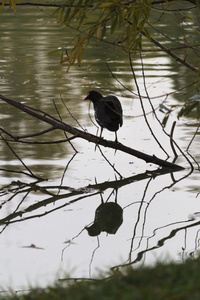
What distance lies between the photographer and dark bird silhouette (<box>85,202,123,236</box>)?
534cm

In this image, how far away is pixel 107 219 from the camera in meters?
5.62

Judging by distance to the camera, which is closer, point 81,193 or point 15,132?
point 81,193

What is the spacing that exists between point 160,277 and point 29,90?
7.25 metres

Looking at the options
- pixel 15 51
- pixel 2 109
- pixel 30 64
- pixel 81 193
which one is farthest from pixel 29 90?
pixel 81 193

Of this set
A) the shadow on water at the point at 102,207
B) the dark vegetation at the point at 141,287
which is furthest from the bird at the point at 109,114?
the dark vegetation at the point at 141,287

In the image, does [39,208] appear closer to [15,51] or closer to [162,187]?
[162,187]

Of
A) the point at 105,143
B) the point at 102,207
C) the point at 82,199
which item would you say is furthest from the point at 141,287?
the point at 105,143

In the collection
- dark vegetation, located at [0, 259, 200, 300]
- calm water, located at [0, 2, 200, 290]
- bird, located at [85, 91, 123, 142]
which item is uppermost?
dark vegetation, located at [0, 259, 200, 300]

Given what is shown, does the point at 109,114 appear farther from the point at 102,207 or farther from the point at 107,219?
the point at 107,219

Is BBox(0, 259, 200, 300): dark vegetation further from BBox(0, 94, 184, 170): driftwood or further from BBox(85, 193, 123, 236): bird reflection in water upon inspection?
BBox(0, 94, 184, 170): driftwood

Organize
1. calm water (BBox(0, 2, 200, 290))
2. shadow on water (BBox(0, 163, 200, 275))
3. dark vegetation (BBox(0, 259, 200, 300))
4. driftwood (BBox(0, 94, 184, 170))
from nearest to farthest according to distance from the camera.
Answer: dark vegetation (BBox(0, 259, 200, 300))
calm water (BBox(0, 2, 200, 290))
shadow on water (BBox(0, 163, 200, 275))
driftwood (BBox(0, 94, 184, 170))

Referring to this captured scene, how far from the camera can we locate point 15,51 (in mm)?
13844

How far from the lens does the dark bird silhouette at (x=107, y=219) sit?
5.34 meters

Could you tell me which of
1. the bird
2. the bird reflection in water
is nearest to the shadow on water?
the bird reflection in water
